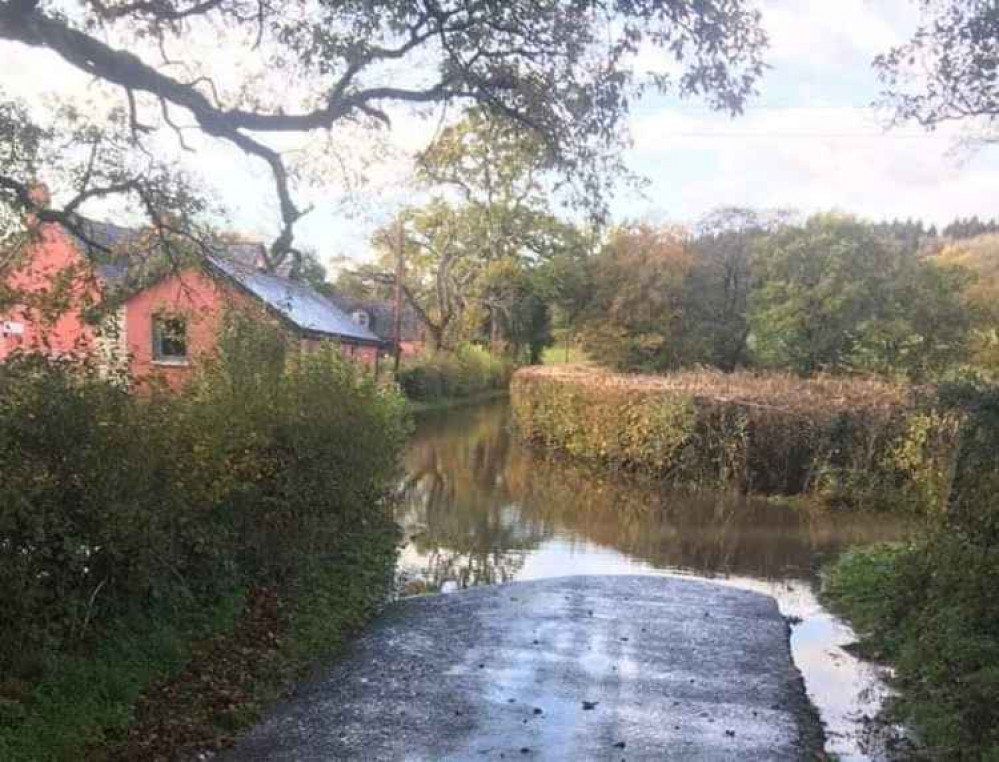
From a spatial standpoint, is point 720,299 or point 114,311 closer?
point 114,311

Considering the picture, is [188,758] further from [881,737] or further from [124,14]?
[124,14]

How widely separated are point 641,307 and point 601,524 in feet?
59.1

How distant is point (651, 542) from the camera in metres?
13.7

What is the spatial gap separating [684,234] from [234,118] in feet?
96.2

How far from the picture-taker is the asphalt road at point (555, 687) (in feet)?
18.7

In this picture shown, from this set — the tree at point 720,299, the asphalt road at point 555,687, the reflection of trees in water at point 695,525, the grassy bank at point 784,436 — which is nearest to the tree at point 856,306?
the tree at point 720,299

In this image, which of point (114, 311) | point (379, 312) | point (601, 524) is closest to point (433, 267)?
point (379, 312)

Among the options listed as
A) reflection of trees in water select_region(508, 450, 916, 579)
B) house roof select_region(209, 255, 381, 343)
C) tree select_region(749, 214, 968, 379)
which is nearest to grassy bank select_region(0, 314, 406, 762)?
reflection of trees in water select_region(508, 450, 916, 579)

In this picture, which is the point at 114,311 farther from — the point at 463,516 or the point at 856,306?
the point at 856,306

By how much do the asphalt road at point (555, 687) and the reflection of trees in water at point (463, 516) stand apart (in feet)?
6.19

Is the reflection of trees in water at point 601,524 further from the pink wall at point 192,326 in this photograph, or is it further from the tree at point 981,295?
the tree at point 981,295

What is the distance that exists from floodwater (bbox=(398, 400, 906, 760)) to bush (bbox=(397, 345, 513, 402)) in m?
19.2

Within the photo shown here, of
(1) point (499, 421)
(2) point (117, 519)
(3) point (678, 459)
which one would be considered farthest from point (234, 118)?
(1) point (499, 421)

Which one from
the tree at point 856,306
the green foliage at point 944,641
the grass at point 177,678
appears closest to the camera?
the grass at point 177,678
